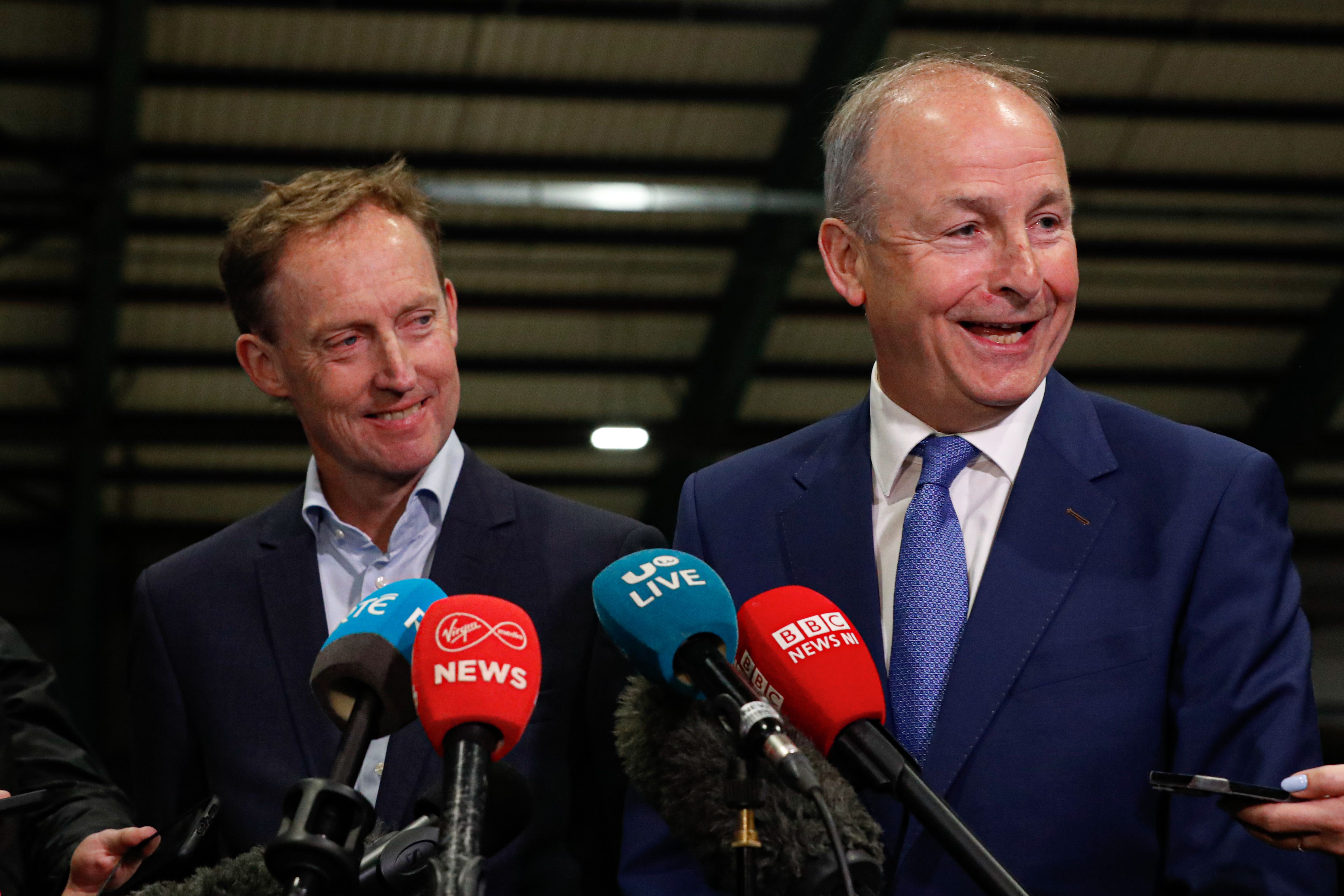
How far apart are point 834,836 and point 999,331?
94cm

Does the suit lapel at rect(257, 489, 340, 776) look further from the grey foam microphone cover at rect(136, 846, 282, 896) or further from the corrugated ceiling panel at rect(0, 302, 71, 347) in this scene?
the corrugated ceiling panel at rect(0, 302, 71, 347)

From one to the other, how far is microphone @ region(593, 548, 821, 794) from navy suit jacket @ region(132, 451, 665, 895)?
2.22 ft

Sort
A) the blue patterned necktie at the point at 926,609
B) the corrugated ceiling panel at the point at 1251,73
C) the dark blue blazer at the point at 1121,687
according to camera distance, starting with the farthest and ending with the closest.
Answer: the corrugated ceiling panel at the point at 1251,73
the blue patterned necktie at the point at 926,609
the dark blue blazer at the point at 1121,687

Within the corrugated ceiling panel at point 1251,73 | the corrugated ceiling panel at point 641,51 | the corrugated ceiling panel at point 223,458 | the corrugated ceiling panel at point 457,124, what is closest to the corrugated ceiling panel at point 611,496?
the corrugated ceiling panel at point 223,458

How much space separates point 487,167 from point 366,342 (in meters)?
6.89

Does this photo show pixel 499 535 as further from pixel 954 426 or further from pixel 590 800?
pixel 954 426

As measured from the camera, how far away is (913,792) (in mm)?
1266

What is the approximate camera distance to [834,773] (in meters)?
1.35

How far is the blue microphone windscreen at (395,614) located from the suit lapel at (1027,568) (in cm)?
67

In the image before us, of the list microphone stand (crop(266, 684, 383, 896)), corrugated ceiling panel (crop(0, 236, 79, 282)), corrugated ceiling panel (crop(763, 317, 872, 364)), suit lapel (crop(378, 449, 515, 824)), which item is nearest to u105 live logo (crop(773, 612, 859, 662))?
microphone stand (crop(266, 684, 383, 896))

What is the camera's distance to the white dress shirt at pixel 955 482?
1.91 m

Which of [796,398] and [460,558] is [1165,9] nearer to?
[796,398]

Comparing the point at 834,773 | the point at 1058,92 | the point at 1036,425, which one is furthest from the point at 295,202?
the point at 1058,92

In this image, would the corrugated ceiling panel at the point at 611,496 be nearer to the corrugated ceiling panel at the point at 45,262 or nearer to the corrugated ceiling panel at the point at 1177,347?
the corrugated ceiling panel at the point at 1177,347
